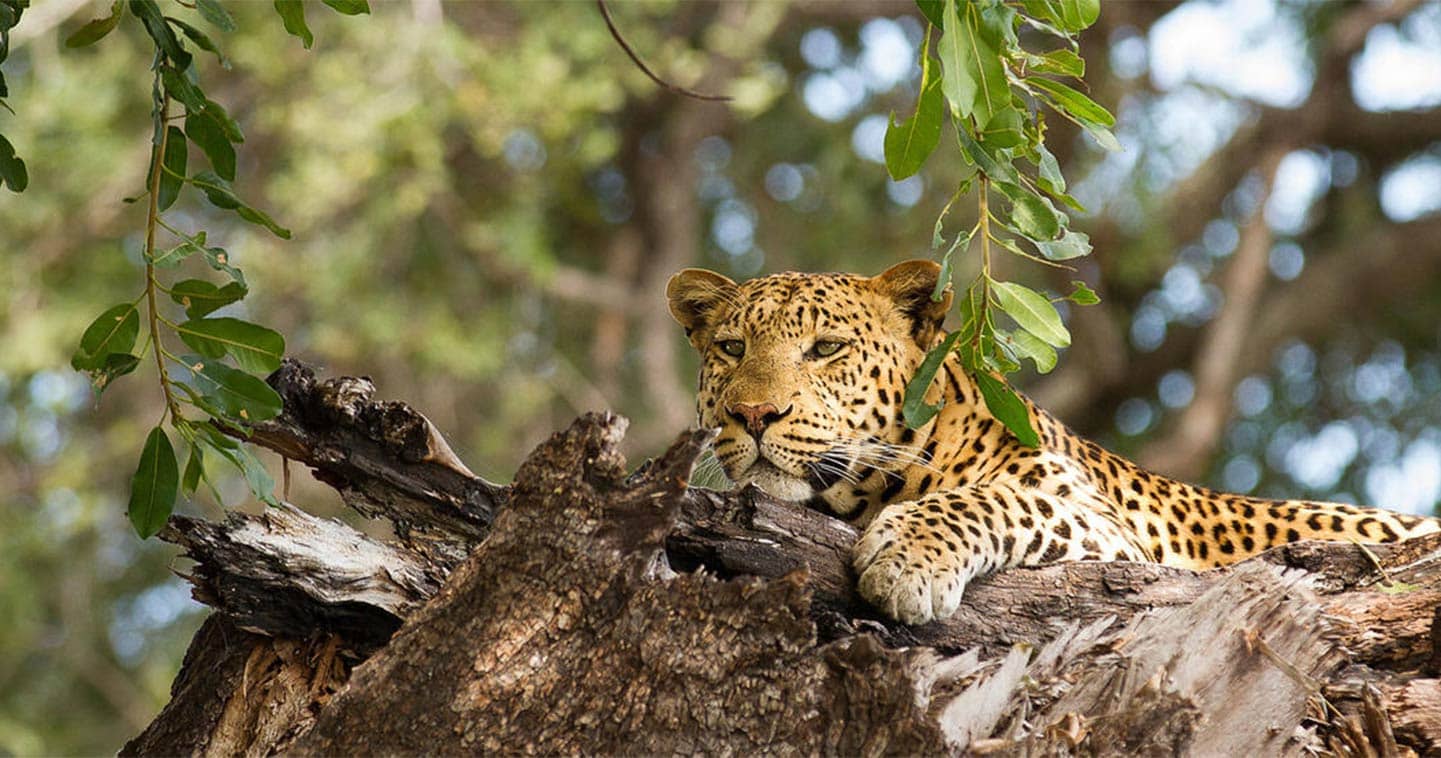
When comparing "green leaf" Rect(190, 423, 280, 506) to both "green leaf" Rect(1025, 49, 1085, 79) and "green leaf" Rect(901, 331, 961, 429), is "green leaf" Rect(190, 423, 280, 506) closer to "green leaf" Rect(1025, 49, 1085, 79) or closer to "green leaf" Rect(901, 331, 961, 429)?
"green leaf" Rect(901, 331, 961, 429)

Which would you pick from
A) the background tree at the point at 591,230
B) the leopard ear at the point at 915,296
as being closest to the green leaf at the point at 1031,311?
the leopard ear at the point at 915,296

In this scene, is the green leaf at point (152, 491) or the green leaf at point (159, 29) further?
the green leaf at point (159, 29)

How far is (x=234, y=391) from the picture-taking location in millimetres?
4281

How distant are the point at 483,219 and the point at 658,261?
79.2 inches

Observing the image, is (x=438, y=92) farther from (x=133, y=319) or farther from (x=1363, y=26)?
(x=133, y=319)

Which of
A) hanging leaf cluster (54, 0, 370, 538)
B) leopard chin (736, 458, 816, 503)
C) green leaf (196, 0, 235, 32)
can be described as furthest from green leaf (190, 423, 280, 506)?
leopard chin (736, 458, 816, 503)

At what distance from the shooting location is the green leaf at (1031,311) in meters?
4.53

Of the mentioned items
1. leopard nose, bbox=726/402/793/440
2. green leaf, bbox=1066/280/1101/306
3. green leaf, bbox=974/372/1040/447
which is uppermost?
leopard nose, bbox=726/402/793/440

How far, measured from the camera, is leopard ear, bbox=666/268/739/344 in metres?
7.04

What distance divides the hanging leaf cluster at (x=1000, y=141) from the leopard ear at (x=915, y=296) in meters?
1.98

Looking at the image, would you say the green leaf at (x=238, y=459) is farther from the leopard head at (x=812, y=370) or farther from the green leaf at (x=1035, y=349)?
the leopard head at (x=812, y=370)

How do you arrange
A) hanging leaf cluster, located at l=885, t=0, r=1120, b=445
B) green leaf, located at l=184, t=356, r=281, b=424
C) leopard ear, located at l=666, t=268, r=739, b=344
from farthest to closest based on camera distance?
1. leopard ear, located at l=666, t=268, r=739, b=344
2. green leaf, located at l=184, t=356, r=281, b=424
3. hanging leaf cluster, located at l=885, t=0, r=1120, b=445

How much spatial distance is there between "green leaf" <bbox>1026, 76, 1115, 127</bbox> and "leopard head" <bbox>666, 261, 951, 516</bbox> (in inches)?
78.4

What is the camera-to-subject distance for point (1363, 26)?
1916 centimetres
